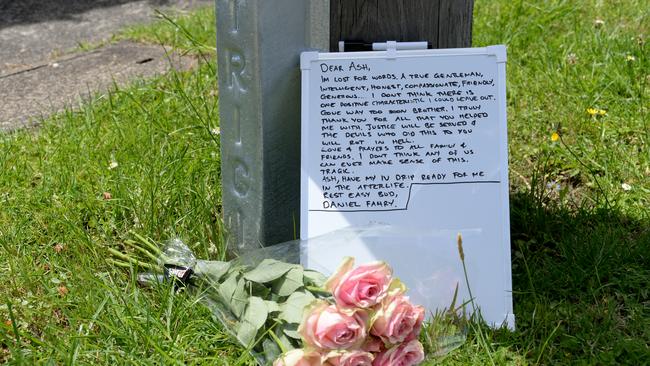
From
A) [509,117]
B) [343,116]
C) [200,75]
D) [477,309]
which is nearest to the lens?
[477,309]

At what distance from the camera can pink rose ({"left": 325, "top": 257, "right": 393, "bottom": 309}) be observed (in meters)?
2.08

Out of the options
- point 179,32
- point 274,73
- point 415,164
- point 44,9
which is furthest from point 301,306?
point 44,9

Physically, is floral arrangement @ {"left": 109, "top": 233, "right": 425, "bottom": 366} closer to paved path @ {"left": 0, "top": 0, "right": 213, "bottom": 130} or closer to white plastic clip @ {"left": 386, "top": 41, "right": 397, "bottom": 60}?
white plastic clip @ {"left": 386, "top": 41, "right": 397, "bottom": 60}

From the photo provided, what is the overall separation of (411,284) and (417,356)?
0.46 m

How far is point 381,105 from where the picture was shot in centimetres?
270

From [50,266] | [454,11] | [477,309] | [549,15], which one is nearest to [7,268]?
[50,266]

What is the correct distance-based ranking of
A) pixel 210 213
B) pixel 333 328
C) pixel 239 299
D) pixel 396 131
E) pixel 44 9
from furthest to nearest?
pixel 44 9
pixel 210 213
pixel 396 131
pixel 239 299
pixel 333 328

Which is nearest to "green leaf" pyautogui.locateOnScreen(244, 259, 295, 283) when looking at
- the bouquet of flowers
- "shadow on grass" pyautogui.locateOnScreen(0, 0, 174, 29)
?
the bouquet of flowers

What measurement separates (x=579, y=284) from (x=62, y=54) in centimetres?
379

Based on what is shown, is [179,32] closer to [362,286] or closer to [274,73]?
[274,73]

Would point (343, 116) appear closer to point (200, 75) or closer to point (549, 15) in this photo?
point (200, 75)

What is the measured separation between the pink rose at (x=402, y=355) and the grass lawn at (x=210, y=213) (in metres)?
0.30

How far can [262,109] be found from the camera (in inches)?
102

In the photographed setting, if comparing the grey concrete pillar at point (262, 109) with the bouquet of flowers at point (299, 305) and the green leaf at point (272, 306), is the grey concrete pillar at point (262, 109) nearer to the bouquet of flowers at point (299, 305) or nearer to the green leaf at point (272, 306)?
the bouquet of flowers at point (299, 305)
